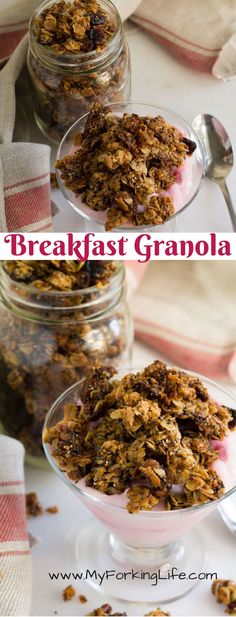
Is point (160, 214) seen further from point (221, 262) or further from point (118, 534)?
point (221, 262)

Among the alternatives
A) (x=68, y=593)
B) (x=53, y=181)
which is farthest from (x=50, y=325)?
(x=68, y=593)

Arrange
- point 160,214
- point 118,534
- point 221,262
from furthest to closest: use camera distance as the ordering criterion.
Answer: point 221,262
point 118,534
point 160,214

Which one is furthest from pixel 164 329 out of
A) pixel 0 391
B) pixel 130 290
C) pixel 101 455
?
pixel 101 455

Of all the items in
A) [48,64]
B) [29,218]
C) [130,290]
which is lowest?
[130,290]

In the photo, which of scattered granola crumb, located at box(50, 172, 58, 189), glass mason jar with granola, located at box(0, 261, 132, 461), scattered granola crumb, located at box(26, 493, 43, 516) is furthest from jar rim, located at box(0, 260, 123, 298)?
scattered granola crumb, located at box(26, 493, 43, 516)

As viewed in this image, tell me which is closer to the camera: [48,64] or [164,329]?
[48,64]

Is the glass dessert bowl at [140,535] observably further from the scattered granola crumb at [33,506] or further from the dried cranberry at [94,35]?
the dried cranberry at [94,35]

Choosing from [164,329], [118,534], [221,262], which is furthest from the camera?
[221,262]
